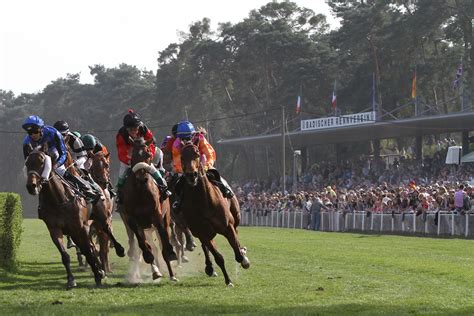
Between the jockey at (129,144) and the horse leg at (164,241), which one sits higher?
the jockey at (129,144)

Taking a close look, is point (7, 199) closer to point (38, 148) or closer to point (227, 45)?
point (38, 148)

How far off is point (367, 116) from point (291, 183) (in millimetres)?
7380

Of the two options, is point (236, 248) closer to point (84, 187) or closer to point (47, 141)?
point (84, 187)

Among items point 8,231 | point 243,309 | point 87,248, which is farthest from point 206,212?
point 8,231

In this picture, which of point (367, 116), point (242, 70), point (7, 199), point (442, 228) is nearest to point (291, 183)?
point (367, 116)

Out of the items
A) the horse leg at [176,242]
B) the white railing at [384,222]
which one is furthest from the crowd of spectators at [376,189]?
the horse leg at [176,242]

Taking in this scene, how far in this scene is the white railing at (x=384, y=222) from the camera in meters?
28.8

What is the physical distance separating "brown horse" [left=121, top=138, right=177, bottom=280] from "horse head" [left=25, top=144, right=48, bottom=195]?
136cm

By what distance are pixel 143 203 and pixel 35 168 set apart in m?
1.79

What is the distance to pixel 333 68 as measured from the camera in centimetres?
6681

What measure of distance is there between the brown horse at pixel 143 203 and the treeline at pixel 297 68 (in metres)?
38.2

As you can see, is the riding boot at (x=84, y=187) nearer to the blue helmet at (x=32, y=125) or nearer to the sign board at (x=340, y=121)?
the blue helmet at (x=32, y=125)

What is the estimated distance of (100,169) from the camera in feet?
51.9

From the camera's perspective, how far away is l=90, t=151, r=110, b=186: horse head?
51.5 ft
